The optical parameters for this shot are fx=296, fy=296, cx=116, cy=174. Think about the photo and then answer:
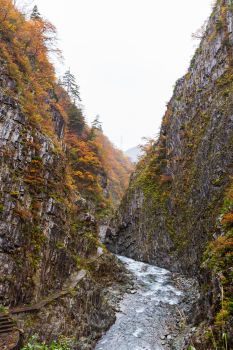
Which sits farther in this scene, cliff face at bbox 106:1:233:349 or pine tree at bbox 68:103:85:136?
pine tree at bbox 68:103:85:136

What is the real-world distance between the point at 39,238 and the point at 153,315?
10.4 meters

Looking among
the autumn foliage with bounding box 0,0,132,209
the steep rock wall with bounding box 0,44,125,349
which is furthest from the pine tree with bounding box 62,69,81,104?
the steep rock wall with bounding box 0,44,125,349

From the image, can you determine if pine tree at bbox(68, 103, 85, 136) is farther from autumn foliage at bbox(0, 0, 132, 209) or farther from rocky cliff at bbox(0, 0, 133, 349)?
rocky cliff at bbox(0, 0, 133, 349)

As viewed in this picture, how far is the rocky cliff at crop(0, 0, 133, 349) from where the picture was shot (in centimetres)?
1612

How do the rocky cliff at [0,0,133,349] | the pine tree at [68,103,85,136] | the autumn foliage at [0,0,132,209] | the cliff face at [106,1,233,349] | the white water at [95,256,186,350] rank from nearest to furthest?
the rocky cliff at [0,0,133,349] < the white water at [95,256,186,350] < the autumn foliage at [0,0,132,209] < the cliff face at [106,1,233,349] < the pine tree at [68,103,85,136]

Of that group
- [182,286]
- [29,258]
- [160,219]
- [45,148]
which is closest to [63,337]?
[29,258]

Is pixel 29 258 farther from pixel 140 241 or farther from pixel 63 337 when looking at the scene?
pixel 140 241

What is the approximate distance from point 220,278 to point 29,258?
10644mm

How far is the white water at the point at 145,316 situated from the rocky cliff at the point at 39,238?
1.07 m

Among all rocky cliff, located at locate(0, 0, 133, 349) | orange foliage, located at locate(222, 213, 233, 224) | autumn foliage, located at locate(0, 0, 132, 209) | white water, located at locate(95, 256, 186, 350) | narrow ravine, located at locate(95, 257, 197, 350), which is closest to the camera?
rocky cliff, located at locate(0, 0, 133, 349)

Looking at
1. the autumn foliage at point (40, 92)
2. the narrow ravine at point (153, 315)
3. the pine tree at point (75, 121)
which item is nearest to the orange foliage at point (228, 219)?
the narrow ravine at point (153, 315)

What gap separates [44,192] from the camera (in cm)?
2069

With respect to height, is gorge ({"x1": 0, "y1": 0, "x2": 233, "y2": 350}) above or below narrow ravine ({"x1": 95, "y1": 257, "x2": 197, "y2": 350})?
above

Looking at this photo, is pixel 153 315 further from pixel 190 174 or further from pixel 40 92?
pixel 40 92
